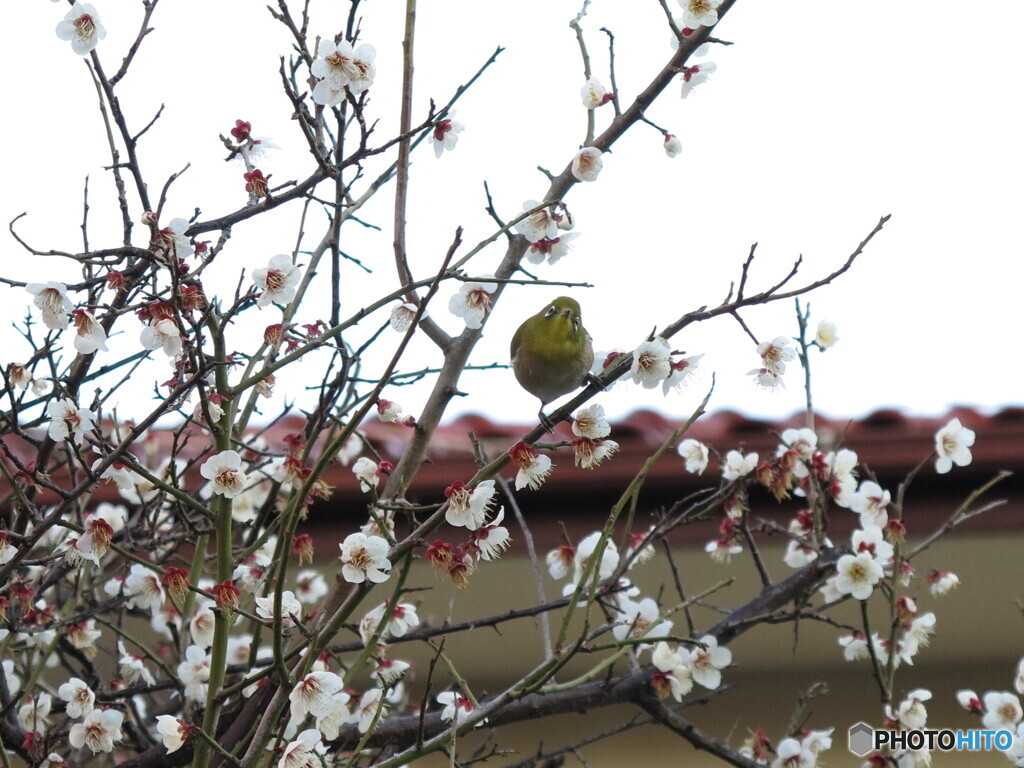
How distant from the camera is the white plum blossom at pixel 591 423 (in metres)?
1.97

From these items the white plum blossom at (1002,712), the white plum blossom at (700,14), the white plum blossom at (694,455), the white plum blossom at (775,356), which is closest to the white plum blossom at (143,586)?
the white plum blossom at (775,356)

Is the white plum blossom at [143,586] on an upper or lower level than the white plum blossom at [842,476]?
lower

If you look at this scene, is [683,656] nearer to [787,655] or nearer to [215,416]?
[215,416]

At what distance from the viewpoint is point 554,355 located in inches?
108

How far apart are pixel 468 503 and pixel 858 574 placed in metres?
1.19

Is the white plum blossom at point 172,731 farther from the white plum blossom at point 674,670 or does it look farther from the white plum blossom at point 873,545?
the white plum blossom at point 873,545

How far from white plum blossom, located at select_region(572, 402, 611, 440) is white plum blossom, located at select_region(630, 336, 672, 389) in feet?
0.31

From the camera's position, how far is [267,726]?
173 cm

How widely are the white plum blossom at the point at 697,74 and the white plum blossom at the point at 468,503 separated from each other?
3.30 ft

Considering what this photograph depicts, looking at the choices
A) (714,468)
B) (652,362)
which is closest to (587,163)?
(652,362)

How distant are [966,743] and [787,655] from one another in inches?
32.1

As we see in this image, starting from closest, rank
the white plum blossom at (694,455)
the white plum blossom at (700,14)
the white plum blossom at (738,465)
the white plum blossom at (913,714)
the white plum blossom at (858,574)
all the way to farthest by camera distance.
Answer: the white plum blossom at (700,14), the white plum blossom at (858,574), the white plum blossom at (913,714), the white plum blossom at (738,465), the white plum blossom at (694,455)

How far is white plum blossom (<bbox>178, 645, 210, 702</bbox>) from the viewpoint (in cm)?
229

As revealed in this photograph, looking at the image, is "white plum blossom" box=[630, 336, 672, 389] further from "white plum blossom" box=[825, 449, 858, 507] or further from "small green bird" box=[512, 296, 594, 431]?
"white plum blossom" box=[825, 449, 858, 507]
